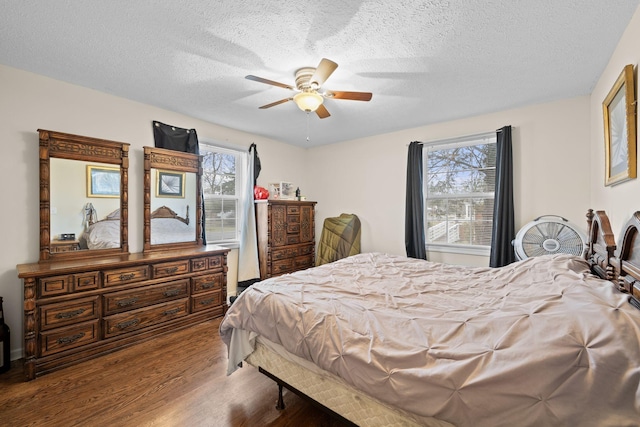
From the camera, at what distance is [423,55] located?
1.96 meters

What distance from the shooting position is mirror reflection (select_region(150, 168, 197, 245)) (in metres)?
3.04

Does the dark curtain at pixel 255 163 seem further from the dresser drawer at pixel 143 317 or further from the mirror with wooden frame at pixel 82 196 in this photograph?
the dresser drawer at pixel 143 317

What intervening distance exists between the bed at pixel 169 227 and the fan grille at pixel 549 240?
146 inches

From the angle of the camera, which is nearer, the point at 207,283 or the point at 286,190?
the point at 207,283

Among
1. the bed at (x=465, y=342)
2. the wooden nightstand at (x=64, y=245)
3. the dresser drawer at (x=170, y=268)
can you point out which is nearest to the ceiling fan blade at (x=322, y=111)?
the bed at (x=465, y=342)

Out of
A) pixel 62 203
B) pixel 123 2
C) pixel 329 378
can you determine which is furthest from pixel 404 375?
pixel 62 203

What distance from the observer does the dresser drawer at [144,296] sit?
2.36 meters

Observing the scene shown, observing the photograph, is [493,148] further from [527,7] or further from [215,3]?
[215,3]

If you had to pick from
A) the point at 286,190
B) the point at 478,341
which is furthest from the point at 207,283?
the point at 478,341

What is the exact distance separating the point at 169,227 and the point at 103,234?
62 centimetres

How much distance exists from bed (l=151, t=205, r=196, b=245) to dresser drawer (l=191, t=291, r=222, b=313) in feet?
2.43

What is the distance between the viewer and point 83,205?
100 inches

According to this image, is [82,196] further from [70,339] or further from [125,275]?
[70,339]

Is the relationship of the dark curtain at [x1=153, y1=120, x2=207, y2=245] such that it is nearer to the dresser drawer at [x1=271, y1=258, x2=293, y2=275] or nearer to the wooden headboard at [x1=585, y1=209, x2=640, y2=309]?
the dresser drawer at [x1=271, y1=258, x2=293, y2=275]
